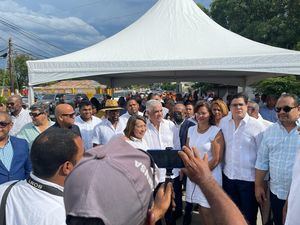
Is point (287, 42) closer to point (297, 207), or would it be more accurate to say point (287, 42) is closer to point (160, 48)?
point (160, 48)

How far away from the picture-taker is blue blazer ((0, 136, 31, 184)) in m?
3.08

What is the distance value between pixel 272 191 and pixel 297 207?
5.62 ft

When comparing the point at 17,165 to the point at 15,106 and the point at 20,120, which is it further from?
the point at 15,106

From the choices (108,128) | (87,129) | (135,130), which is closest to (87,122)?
(87,129)

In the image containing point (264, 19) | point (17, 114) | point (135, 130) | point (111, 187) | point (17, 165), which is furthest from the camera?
point (264, 19)

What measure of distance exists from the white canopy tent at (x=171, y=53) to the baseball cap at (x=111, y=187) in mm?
5579

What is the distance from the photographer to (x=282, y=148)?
345 cm

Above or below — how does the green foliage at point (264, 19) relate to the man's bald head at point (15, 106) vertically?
above

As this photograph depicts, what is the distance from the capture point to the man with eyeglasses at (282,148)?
11.1 feet

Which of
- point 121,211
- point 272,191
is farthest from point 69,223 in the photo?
point 272,191

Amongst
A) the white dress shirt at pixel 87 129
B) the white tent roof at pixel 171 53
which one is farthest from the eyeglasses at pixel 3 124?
the white tent roof at pixel 171 53

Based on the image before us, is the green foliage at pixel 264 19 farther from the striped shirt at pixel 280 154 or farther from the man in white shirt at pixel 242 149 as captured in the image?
the striped shirt at pixel 280 154

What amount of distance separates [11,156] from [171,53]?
4270 mm

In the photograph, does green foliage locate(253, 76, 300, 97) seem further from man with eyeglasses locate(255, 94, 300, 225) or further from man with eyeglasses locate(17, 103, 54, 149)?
man with eyeglasses locate(17, 103, 54, 149)
